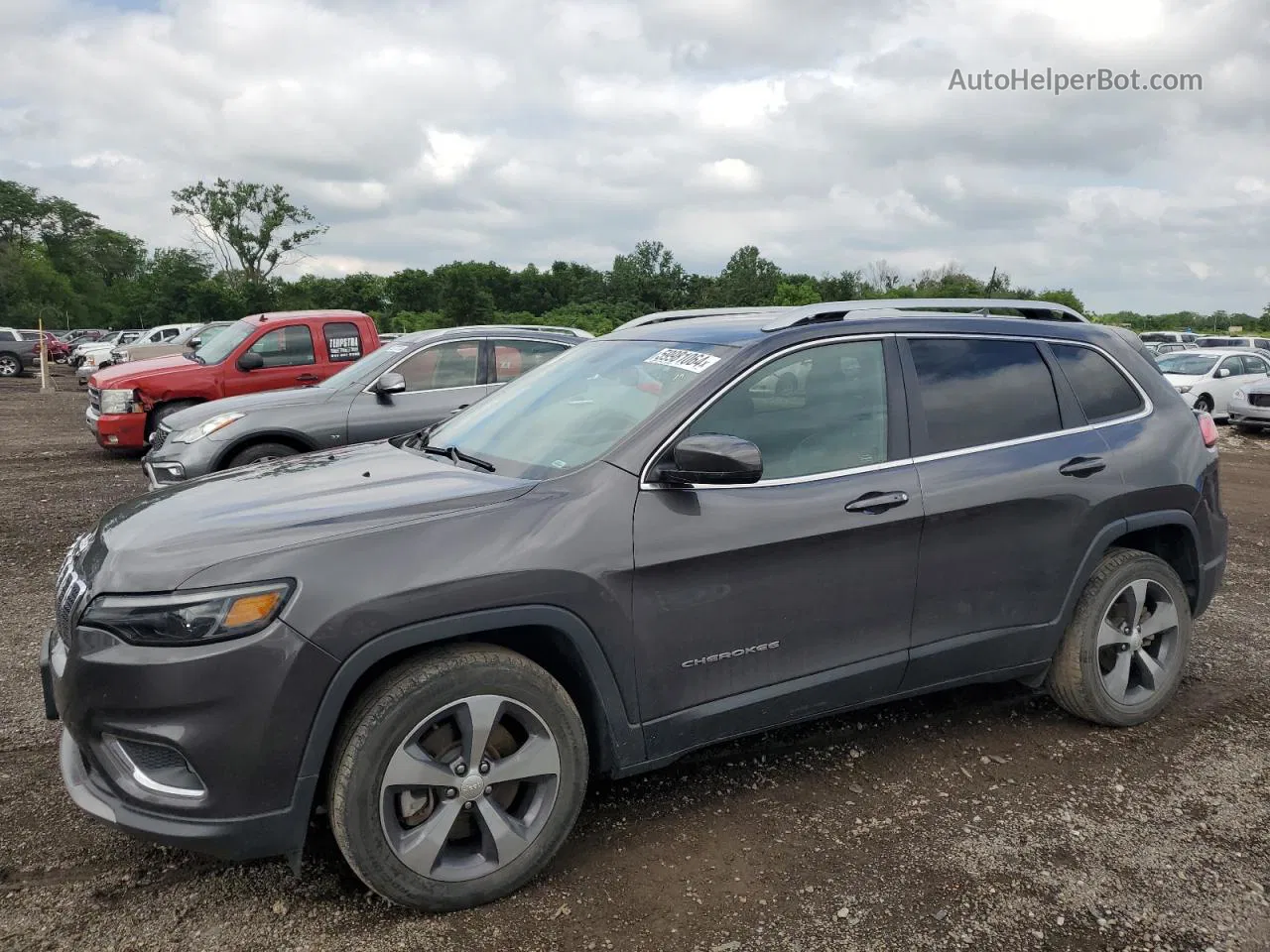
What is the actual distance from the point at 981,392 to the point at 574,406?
5.21ft

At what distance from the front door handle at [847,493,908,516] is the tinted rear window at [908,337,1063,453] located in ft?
0.93

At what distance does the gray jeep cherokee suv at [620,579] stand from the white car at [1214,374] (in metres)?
17.0

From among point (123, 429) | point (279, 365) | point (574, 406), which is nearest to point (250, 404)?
point (279, 365)

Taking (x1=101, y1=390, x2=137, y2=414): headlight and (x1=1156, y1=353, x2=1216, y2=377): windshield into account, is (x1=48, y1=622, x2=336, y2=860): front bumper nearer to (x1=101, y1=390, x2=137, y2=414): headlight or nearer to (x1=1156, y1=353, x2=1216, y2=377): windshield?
(x1=101, y1=390, x2=137, y2=414): headlight

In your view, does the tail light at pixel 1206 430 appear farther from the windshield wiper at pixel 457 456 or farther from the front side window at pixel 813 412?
the windshield wiper at pixel 457 456

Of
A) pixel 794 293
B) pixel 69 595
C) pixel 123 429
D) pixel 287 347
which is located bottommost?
pixel 123 429

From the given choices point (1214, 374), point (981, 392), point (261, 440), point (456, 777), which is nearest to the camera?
point (456, 777)

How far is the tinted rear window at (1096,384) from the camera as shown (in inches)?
157

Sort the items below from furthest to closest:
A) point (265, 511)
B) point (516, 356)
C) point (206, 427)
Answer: point (516, 356) → point (206, 427) → point (265, 511)

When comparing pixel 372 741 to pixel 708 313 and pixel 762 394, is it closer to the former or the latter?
pixel 762 394

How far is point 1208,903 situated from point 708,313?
110 inches

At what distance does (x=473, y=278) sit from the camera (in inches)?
2216

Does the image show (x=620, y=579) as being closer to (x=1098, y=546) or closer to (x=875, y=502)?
(x=875, y=502)

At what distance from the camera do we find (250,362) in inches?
424
